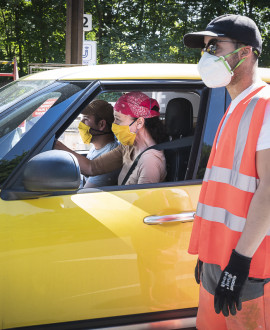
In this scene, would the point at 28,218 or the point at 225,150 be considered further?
the point at 28,218

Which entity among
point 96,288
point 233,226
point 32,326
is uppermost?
point 233,226

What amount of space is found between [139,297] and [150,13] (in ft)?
78.4

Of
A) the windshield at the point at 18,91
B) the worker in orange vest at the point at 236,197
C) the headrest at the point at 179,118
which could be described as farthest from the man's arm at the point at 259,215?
the windshield at the point at 18,91

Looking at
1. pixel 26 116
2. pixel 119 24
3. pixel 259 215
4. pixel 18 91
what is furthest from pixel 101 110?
pixel 119 24

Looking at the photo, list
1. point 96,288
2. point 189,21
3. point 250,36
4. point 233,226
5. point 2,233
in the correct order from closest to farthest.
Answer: point 233,226 → point 250,36 → point 2,233 → point 96,288 → point 189,21

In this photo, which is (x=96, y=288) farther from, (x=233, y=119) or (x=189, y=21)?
(x=189, y=21)

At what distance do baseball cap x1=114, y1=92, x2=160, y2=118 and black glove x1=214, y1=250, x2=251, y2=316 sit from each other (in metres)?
1.49

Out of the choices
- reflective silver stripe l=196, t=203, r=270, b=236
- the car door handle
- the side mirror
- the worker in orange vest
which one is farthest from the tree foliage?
reflective silver stripe l=196, t=203, r=270, b=236

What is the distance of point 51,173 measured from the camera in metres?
1.96

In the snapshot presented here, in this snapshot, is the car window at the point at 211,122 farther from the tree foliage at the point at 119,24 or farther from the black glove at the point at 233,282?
the tree foliage at the point at 119,24

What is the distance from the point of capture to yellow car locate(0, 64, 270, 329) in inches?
80.9

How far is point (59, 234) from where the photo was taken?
2.09 metres

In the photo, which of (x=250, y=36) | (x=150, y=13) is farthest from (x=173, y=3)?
(x=250, y=36)

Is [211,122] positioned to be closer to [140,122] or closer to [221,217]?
[140,122]
